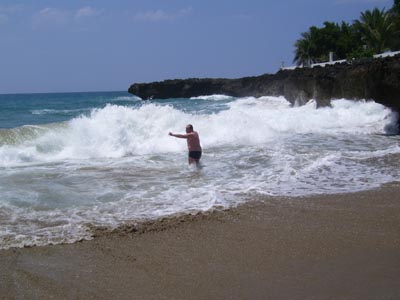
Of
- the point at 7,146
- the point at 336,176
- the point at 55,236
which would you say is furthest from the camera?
the point at 7,146

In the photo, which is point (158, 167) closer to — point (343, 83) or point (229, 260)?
point (229, 260)

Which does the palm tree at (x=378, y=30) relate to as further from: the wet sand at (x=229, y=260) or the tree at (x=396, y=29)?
the wet sand at (x=229, y=260)

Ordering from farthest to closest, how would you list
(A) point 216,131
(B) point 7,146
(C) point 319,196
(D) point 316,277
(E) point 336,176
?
(A) point 216,131, (B) point 7,146, (E) point 336,176, (C) point 319,196, (D) point 316,277

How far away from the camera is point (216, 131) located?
599 inches

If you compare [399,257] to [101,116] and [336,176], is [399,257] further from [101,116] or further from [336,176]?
[101,116]

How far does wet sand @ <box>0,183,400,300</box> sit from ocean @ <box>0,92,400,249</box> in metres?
0.55

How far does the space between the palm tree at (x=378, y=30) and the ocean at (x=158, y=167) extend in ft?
85.3

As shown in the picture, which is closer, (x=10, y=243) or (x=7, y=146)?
(x=10, y=243)

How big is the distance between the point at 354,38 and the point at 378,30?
1187 centimetres

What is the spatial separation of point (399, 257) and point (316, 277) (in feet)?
3.29

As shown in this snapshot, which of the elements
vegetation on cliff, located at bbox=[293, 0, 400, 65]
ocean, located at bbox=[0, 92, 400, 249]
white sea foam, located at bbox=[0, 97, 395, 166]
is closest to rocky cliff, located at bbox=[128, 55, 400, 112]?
white sea foam, located at bbox=[0, 97, 395, 166]

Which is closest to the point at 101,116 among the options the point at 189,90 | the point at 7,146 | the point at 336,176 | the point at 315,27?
the point at 7,146

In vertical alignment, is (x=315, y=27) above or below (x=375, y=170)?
above

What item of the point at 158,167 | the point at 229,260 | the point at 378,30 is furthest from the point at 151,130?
the point at 378,30
